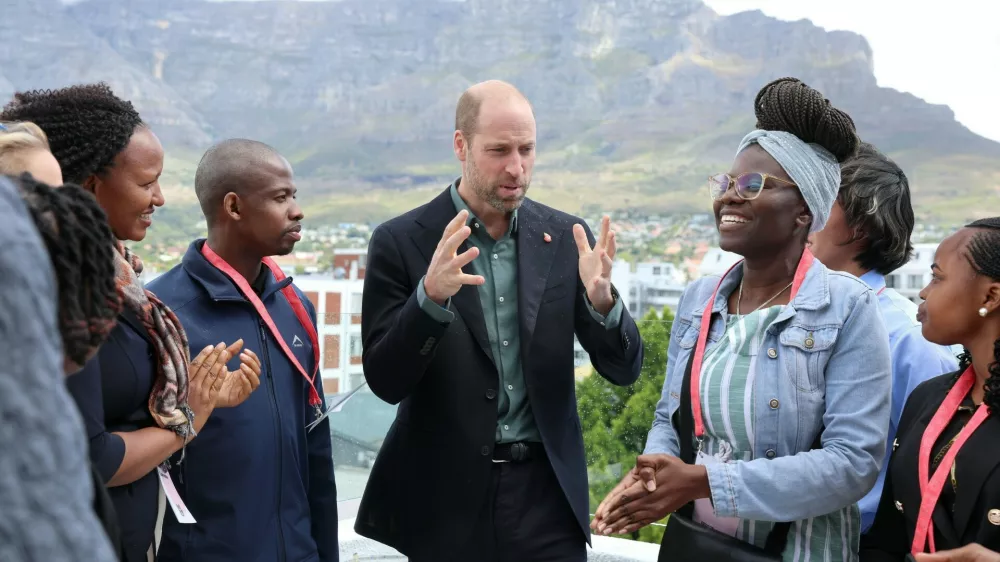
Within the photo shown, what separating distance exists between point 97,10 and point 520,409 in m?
92.0

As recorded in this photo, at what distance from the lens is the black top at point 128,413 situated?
185 centimetres

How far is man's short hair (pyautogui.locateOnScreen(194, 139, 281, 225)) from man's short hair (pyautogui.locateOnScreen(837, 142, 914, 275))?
171 cm

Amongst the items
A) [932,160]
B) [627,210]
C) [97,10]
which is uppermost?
[97,10]

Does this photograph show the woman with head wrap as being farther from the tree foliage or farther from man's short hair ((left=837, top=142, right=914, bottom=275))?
the tree foliage

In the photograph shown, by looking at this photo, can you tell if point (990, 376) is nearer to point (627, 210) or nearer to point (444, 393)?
point (444, 393)

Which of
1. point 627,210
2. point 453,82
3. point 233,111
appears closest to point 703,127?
point 627,210

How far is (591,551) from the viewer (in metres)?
4.26

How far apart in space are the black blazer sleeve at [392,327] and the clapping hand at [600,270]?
1.28 feet

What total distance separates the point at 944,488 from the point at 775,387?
402 millimetres

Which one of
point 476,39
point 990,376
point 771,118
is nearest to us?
point 990,376

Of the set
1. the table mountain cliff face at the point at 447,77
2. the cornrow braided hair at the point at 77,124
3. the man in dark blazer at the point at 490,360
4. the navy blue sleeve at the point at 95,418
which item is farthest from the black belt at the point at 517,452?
the table mountain cliff face at the point at 447,77

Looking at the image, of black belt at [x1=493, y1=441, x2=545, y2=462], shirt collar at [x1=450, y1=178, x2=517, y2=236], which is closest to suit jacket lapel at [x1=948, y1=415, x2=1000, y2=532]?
black belt at [x1=493, y1=441, x2=545, y2=462]

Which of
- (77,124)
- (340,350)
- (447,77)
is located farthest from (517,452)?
(447,77)

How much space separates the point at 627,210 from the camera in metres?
66.6
